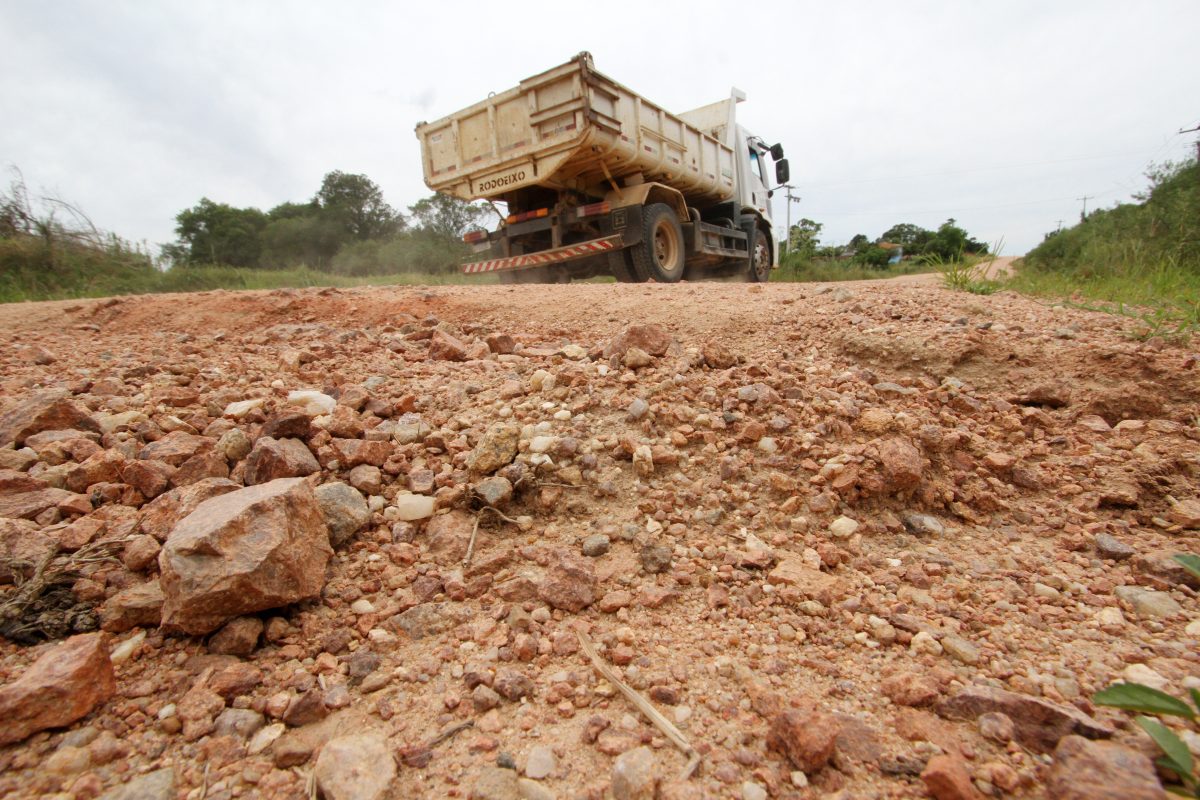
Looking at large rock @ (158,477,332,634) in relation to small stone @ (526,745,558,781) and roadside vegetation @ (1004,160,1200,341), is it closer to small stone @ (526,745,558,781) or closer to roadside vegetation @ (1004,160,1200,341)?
small stone @ (526,745,558,781)

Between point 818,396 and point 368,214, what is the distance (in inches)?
1089

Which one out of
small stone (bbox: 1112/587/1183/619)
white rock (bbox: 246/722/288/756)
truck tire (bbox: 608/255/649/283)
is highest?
truck tire (bbox: 608/255/649/283)

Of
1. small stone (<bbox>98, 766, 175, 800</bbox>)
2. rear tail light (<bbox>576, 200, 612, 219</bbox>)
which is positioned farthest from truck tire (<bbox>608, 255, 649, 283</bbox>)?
small stone (<bbox>98, 766, 175, 800</bbox>)

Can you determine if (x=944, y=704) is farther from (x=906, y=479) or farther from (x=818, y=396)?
(x=818, y=396)

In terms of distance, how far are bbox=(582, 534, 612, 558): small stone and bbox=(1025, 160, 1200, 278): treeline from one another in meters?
6.00

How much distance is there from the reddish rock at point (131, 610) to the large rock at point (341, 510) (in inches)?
14.7

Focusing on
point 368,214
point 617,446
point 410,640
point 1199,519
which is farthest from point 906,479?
point 368,214

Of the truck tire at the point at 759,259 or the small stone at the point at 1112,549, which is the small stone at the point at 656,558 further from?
the truck tire at the point at 759,259

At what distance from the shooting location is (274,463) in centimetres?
165

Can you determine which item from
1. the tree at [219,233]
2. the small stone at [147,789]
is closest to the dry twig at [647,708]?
the small stone at [147,789]

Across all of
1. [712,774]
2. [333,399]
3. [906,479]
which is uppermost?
[333,399]

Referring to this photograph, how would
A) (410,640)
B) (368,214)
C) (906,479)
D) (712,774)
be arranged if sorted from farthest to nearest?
1. (368,214)
2. (906,479)
3. (410,640)
4. (712,774)

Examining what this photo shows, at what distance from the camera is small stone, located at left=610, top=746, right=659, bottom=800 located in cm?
87

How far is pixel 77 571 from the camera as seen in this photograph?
50.8 inches
